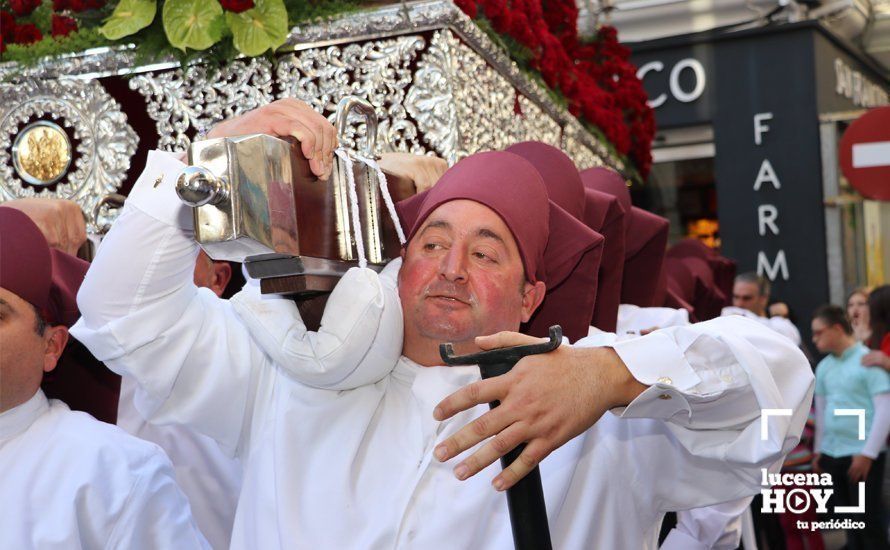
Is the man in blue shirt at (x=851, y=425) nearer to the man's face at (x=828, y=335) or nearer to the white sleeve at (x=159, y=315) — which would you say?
the man's face at (x=828, y=335)

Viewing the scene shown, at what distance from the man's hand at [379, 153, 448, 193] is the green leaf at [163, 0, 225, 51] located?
0.61 meters

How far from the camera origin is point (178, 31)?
3.21m

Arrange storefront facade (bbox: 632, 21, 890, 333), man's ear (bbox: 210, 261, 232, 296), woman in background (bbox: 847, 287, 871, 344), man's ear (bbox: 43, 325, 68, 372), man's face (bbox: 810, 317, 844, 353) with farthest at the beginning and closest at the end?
storefront facade (bbox: 632, 21, 890, 333)
woman in background (bbox: 847, 287, 871, 344)
man's face (bbox: 810, 317, 844, 353)
man's ear (bbox: 210, 261, 232, 296)
man's ear (bbox: 43, 325, 68, 372)

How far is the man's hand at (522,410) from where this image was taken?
5.65ft

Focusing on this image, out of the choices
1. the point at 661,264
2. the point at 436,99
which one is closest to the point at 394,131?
the point at 436,99

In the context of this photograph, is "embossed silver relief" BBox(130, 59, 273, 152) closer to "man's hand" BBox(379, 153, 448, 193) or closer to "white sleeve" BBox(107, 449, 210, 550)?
"man's hand" BBox(379, 153, 448, 193)

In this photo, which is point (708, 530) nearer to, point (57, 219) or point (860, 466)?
point (57, 219)

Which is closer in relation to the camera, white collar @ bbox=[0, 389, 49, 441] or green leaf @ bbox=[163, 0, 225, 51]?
white collar @ bbox=[0, 389, 49, 441]

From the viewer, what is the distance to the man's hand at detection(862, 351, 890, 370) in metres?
6.68

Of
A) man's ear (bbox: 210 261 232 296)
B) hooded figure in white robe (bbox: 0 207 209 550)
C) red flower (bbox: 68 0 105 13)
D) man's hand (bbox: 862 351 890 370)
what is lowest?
man's hand (bbox: 862 351 890 370)

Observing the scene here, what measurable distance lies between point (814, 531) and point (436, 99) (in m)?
4.90

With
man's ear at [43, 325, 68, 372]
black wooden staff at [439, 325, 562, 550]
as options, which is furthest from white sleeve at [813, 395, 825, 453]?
black wooden staff at [439, 325, 562, 550]

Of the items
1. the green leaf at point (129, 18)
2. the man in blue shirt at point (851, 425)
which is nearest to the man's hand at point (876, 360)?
the man in blue shirt at point (851, 425)

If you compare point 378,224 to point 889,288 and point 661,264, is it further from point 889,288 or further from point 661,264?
point 889,288
